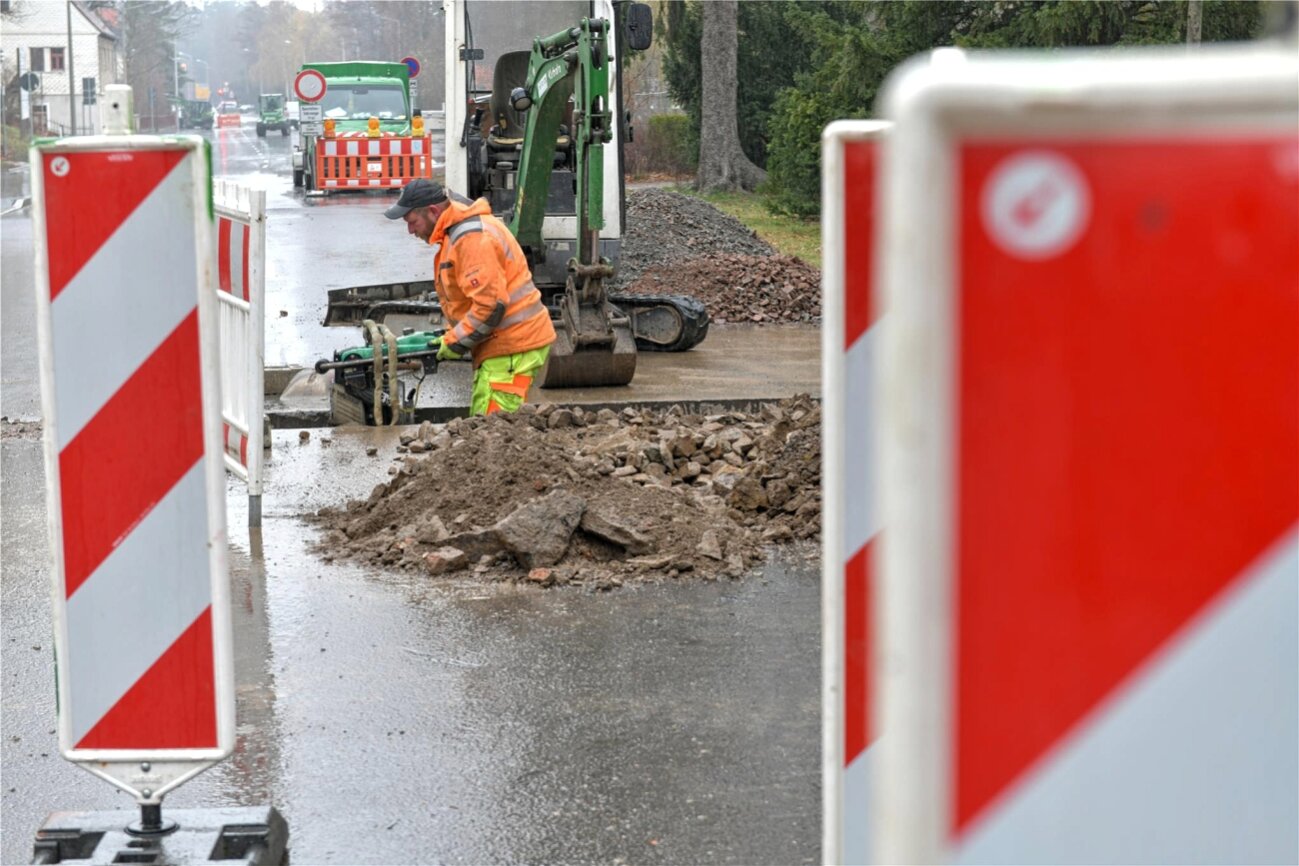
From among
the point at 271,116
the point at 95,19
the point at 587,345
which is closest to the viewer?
the point at 587,345

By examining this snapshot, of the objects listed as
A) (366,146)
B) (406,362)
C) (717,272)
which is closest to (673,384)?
(406,362)

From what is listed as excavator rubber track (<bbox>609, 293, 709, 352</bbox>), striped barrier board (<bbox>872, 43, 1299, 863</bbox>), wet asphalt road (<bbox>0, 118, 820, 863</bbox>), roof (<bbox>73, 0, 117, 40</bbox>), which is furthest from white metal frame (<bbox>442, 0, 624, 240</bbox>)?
roof (<bbox>73, 0, 117, 40</bbox>)

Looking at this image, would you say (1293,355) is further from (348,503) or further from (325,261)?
(325,261)

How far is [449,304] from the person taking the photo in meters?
9.15

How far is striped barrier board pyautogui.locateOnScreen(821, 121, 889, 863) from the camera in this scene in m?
2.58

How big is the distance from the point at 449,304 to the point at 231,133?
3181 inches

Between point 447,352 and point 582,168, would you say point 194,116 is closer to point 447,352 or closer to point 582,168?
point 582,168

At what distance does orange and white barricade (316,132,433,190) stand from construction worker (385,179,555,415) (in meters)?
25.9

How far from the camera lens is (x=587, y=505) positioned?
6.91 m

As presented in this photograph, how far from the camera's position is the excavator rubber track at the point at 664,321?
13.6m

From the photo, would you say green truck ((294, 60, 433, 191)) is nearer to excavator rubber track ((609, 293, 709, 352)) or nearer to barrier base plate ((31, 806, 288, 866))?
excavator rubber track ((609, 293, 709, 352))

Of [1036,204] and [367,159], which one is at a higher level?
[367,159]

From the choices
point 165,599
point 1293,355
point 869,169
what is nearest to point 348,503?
point 165,599

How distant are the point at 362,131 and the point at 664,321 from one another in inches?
909
